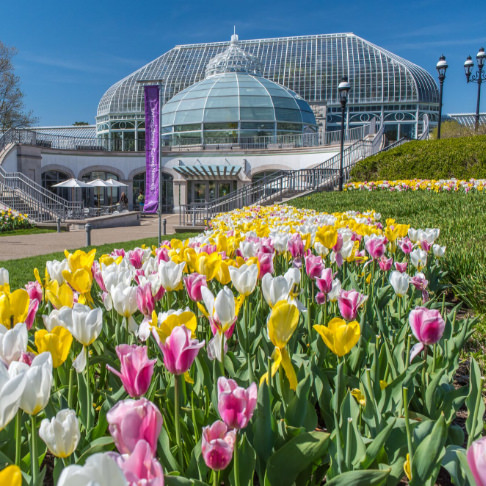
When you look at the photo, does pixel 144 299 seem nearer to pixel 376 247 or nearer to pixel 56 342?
pixel 56 342

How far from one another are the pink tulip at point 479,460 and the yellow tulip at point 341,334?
647 mm

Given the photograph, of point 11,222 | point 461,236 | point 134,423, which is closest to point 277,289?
point 134,423

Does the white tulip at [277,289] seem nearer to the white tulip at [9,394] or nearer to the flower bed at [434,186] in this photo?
the white tulip at [9,394]

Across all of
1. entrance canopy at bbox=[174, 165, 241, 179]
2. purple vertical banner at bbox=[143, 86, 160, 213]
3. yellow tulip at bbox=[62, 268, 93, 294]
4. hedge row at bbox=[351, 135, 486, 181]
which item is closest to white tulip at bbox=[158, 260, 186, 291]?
yellow tulip at bbox=[62, 268, 93, 294]

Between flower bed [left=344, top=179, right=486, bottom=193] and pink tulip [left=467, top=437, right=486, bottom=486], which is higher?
pink tulip [left=467, top=437, right=486, bottom=486]

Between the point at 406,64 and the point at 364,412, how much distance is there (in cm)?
5164

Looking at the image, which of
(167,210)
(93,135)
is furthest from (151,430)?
(93,135)

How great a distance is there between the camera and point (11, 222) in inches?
714

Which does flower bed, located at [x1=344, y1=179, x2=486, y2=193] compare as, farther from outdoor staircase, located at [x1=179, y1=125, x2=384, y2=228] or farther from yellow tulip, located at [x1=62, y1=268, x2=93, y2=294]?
yellow tulip, located at [x1=62, y1=268, x2=93, y2=294]

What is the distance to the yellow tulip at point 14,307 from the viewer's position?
167 centimetres

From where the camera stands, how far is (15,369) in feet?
3.53

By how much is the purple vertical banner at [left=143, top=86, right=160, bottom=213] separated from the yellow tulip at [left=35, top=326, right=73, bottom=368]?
8.74 m

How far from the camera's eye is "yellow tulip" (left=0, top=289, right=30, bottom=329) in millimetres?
1667

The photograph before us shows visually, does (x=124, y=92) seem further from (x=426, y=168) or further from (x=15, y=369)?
(x=15, y=369)
